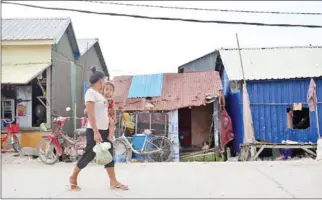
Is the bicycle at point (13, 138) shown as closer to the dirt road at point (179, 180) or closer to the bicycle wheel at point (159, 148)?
the dirt road at point (179, 180)

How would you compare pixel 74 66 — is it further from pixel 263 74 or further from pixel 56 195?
pixel 56 195

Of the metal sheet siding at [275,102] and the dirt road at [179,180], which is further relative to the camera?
the metal sheet siding at [275,102]

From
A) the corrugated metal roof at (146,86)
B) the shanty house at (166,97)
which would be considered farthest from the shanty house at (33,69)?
the corrugated metal roof at (146,86)

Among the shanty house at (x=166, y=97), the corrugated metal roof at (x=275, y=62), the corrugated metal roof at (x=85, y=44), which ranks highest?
the corrugated metal roof at (x=85, y=44)

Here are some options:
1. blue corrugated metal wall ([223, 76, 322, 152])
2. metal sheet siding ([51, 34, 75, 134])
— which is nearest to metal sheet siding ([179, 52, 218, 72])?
blue corrugated metal wall ([223, 76, 322, 152])

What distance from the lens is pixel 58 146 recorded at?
355 inches

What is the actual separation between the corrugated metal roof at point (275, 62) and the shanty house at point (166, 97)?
97cm

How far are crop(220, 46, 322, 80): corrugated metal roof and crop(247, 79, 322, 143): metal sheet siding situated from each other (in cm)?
29

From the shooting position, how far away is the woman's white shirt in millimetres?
5055

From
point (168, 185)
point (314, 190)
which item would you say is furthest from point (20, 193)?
point (314, 190)

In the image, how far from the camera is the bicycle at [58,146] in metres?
8.86

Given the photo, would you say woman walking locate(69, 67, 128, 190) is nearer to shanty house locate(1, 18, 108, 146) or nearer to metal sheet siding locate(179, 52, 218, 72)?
shanty house locate(1, 18, 108, 146)

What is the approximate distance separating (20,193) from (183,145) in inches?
435

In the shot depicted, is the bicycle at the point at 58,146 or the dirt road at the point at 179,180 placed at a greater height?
the bicycle at the point at 58,146
